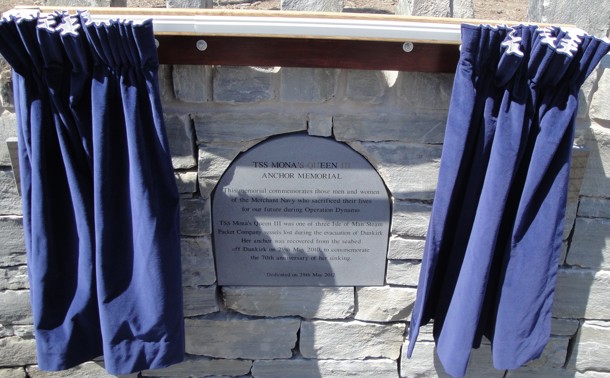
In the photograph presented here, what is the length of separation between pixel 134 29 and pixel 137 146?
1.18ft

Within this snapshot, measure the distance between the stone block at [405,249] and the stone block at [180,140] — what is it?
857mm

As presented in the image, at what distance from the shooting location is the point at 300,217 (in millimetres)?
2271

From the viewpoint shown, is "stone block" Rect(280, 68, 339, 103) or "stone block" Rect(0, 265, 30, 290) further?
"stone block" Rect(0, 265, 30, 290)

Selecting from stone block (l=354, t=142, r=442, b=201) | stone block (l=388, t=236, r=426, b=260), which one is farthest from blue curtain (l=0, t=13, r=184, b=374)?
stone block (l=388, t=236, r=426, b=260)

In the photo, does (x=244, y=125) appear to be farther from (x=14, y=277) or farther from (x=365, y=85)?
(x=14, y=277)

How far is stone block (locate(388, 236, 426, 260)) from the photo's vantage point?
234 cm

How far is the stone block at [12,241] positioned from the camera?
89.2 inches

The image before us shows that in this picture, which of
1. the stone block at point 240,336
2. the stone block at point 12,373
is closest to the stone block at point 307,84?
the stone block at point 240,336

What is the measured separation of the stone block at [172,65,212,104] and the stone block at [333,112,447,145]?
472 millimetres

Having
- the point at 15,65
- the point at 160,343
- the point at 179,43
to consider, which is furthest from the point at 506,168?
the point at 15,65

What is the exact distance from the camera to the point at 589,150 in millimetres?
2164

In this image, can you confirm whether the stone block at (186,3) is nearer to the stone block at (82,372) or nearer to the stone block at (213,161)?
the stone block at (213,161)

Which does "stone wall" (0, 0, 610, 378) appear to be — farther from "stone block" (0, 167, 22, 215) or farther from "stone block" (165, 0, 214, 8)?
"stone block" (165, 0, 214, 8)

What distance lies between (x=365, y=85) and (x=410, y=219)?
0.58m
